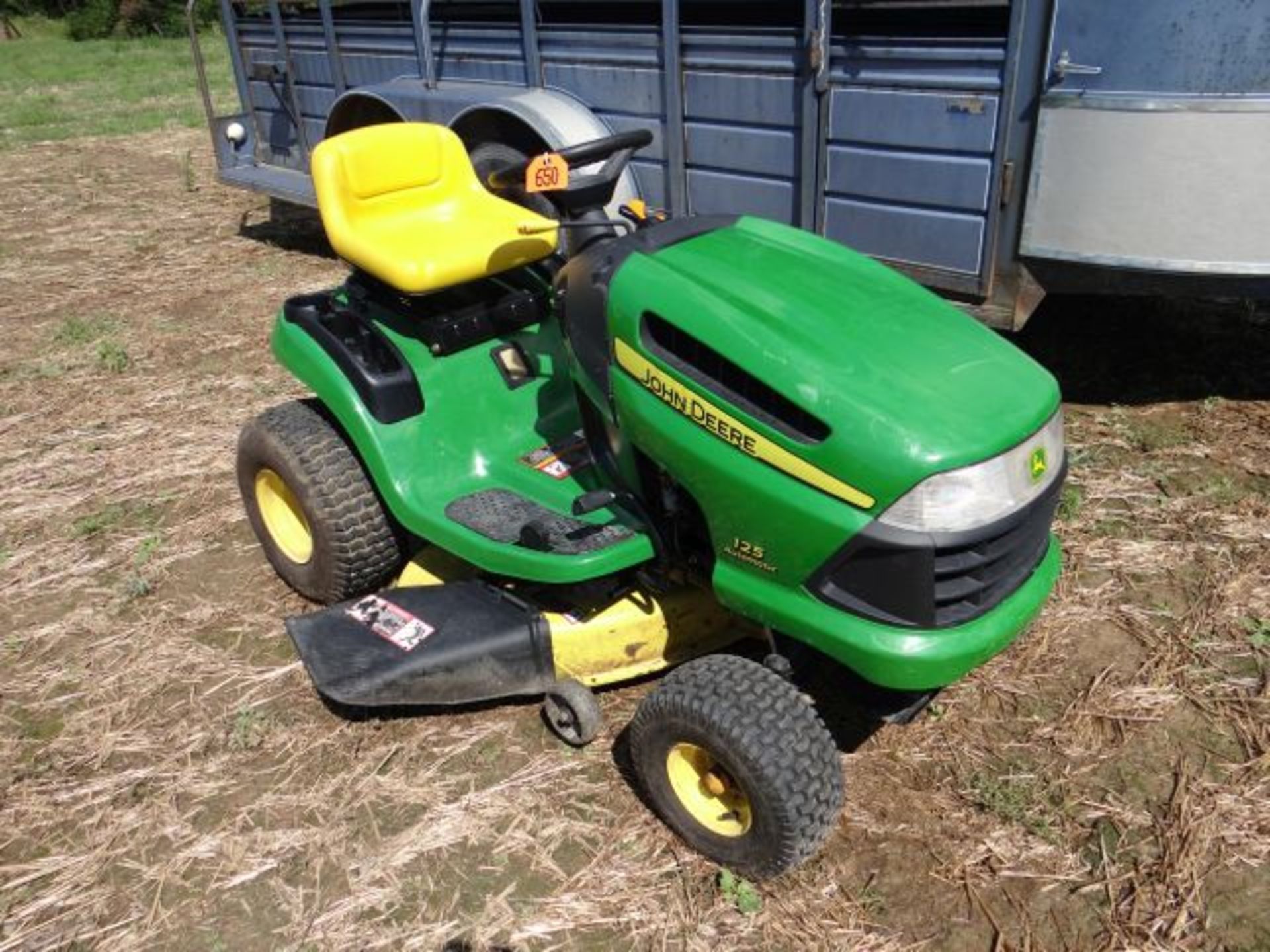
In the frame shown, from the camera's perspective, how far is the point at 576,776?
8.52 feet

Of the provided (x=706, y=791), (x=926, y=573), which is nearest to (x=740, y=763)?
(x=706, y=791)

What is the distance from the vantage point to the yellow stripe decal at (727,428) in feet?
6.54

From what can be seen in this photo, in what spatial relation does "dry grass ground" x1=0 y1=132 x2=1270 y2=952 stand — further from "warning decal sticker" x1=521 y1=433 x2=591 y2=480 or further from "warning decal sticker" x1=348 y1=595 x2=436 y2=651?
"warning decal sticker" x1=521 y1=433 x2=591 y2=480

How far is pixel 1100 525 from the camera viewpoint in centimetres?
347

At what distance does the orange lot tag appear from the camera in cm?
244

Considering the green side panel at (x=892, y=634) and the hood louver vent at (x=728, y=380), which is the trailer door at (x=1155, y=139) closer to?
the green side panel at (x=892, y=634)

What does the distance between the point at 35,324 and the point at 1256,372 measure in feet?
20.6

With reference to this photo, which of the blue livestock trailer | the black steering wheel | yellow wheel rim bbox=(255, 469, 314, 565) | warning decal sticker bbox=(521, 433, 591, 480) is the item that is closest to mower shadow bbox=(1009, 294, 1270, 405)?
the blue livestock trailer

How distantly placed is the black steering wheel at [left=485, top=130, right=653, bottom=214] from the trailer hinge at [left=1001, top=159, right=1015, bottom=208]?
1326 millimetres

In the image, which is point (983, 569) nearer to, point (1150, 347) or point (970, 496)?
point (970, 496)

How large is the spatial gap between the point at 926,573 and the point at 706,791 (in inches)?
29.0

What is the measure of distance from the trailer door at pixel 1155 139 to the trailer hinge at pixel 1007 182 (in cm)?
6

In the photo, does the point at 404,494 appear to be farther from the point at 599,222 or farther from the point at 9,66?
the point at 9,66

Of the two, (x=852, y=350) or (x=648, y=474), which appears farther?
(x=648, y=474)
